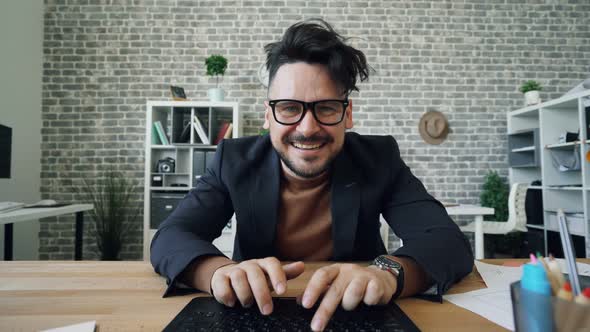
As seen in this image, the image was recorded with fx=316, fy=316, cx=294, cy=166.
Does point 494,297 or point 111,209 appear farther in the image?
point 111,209

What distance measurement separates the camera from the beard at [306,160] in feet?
3.49

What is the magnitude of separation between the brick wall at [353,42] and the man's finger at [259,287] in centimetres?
316

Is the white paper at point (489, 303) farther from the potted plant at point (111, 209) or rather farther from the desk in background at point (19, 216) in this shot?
the potted plant at point (111, 209)

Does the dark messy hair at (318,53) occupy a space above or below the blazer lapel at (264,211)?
above

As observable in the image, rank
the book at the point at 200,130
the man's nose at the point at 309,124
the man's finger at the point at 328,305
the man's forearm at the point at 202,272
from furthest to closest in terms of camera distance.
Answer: the book at the point at 200,130, the man's nose at the point at 309,124, the man's forearm at the point at 202,272, the man's finger at the point at 328,305

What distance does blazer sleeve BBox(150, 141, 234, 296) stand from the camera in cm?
79

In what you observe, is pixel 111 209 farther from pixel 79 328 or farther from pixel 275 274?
pixel 275 274

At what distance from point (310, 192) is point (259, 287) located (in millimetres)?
632

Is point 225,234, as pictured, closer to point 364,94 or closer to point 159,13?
point 364,94

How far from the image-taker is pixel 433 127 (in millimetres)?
3773

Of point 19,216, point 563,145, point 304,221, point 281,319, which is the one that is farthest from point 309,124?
point 563,145

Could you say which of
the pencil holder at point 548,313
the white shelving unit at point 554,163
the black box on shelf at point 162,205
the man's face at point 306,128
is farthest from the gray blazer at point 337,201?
the white shelving unit at point 554,163

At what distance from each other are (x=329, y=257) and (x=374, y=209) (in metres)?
0.25

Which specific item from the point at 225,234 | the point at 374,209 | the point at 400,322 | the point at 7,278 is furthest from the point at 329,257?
the point at 225,234
